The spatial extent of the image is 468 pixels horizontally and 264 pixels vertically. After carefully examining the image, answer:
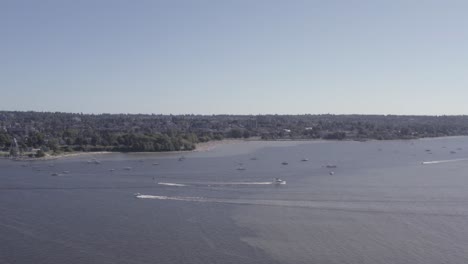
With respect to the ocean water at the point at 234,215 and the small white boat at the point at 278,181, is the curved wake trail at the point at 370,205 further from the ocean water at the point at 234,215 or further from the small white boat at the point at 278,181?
the small white boat at the point at 278,181

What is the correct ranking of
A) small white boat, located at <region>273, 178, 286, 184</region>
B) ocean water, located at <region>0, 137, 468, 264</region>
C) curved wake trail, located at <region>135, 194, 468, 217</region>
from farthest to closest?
small white boat, located at <region>273, 178, 286, 184</region> → curved wake trail, located at <region>135, 194, 468, 217</region> → ocean water, located at <region>0, 137, 468, 264</region>

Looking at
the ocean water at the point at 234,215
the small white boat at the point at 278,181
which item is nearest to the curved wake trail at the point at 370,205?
the ocean water at the point at 234,215

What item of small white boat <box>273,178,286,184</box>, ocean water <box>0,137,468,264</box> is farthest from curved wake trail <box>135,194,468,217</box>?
small white boat <box>273,178,286,184</box>

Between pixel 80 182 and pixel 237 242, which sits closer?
pixel 237 242

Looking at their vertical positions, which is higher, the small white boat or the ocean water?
the small white boat

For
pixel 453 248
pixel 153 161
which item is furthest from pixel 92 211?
pixel 153 161

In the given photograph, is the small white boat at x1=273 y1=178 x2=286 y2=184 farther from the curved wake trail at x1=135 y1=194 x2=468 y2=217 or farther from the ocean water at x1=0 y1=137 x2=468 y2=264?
the curved wake trail at x1=135 y1=194 x2=468 y2=217

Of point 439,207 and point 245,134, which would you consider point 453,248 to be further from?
point 245,134
